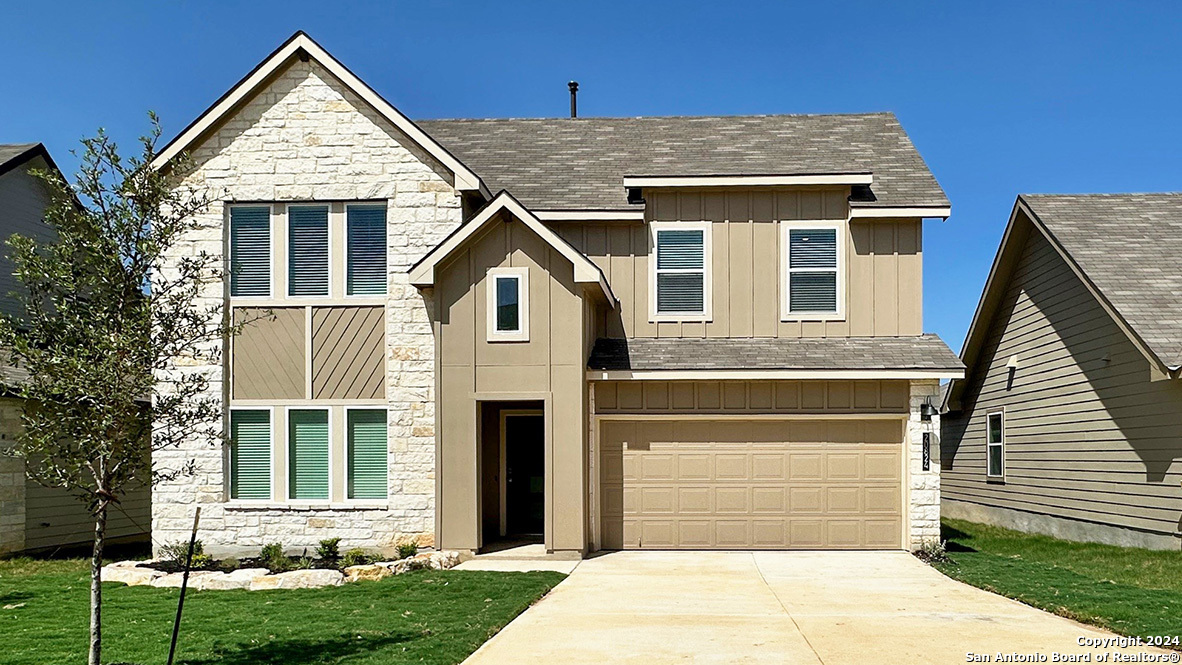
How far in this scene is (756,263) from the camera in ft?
56.9

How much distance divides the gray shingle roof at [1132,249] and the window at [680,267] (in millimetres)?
6097

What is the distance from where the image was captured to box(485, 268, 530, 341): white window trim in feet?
51.6

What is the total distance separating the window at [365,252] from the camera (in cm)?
1636

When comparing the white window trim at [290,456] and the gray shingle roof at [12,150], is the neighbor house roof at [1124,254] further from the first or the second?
the gray shingle roof at [12,150]

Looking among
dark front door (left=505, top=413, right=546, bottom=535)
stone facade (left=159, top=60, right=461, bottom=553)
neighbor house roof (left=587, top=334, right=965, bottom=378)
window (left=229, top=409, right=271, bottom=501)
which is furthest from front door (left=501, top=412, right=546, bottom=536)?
window (left=229, top=409, right=271, bottom=501)

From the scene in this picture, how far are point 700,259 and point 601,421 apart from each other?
315cm

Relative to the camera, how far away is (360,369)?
16312 mm

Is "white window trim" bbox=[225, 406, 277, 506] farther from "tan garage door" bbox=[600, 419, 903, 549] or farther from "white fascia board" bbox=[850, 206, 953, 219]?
"white fascia board" bbox=[850, 206, 953, 219]

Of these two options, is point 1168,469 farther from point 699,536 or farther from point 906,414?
point 699,536

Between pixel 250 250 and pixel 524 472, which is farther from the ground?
pixel 250 250

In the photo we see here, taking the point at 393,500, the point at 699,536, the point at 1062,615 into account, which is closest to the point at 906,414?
the point at 699,536

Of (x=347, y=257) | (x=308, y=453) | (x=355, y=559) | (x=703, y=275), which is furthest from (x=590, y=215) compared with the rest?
(x=355, y=559)

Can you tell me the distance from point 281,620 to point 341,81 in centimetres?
894

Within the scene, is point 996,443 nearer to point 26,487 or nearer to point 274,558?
point 274,558
